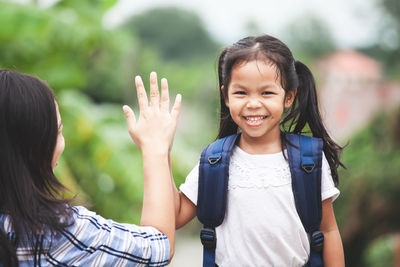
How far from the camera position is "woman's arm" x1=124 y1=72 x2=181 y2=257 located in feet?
5.02

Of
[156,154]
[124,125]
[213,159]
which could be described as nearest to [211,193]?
[213,159]

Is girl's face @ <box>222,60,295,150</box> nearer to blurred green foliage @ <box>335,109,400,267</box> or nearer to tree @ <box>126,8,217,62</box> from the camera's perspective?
blurred green foliage @ <box>335,109,400,267</box>

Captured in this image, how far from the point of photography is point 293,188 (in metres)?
1.61

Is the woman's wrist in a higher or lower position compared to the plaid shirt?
higher

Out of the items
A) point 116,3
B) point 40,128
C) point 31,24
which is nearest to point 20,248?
point 40,128

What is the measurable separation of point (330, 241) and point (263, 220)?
0.80ft

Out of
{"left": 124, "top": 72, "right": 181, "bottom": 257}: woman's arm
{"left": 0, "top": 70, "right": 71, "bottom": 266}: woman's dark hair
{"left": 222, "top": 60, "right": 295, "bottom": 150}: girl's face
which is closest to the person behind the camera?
{"left": 0, "top": 70, "right": 71, "bottom": 266}: woman's dark hair

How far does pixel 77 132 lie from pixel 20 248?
17.8 ft

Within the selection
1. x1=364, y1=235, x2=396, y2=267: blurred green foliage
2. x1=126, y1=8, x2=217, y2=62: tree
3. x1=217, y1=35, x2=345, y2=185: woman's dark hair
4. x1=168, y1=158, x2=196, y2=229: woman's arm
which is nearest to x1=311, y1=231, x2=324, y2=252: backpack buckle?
x1=217, y1=35, x2=345, y2=185: woman's dark hair

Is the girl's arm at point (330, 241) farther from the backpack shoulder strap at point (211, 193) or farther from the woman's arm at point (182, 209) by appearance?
the woman's arm at point (182, 209)

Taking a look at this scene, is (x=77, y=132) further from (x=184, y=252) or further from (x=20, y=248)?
(x=184, y=252)

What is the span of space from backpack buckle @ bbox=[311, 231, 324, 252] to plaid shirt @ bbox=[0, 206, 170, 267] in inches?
19.2

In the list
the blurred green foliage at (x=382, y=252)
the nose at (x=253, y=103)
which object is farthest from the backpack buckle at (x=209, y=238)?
the blurred green foliage at (x=382, y=252)

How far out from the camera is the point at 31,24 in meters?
5.11
